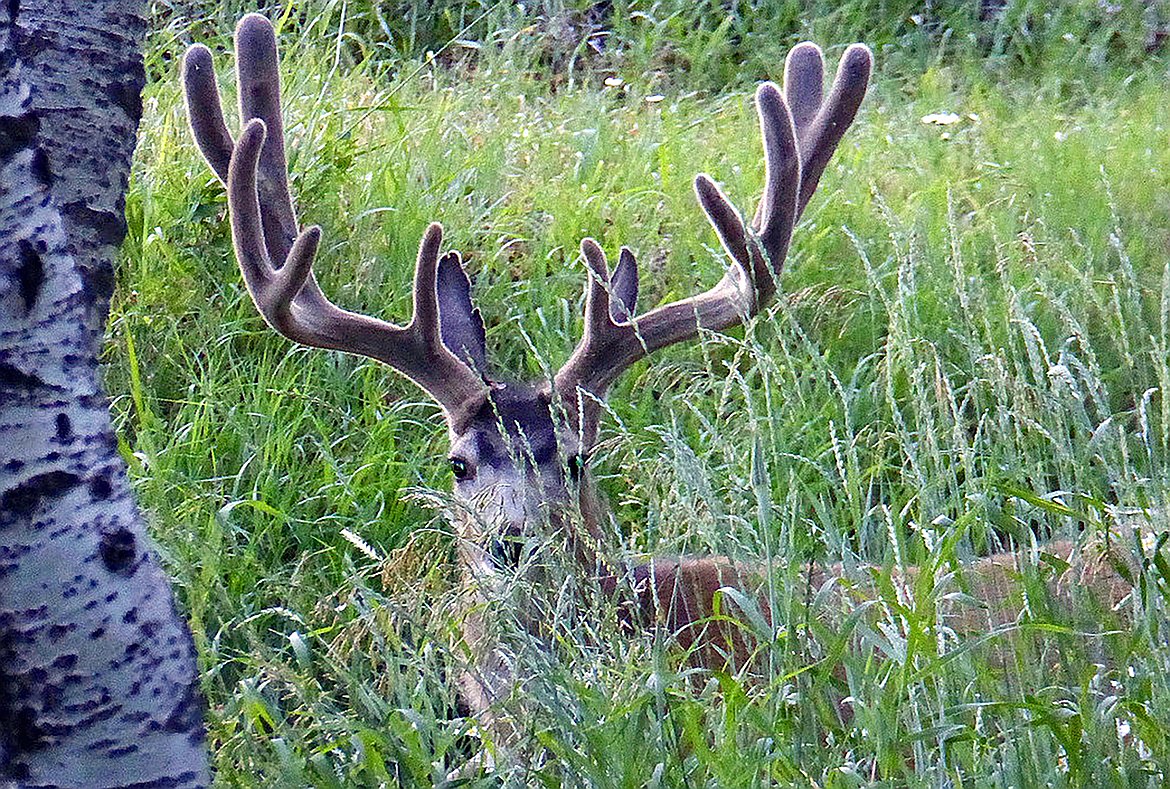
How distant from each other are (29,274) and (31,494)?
237 millimetres

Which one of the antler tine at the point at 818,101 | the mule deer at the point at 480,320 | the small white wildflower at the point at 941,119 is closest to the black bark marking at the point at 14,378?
the mule deer at the point at 480,320

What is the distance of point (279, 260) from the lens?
404cm

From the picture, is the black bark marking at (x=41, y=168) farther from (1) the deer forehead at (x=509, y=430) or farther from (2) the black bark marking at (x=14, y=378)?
(1) the deer forehead at (x=509, y=430)

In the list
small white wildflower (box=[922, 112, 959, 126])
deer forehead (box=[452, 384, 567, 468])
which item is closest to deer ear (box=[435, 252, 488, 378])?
deer forehead (box=[452, 384, 567, 468])

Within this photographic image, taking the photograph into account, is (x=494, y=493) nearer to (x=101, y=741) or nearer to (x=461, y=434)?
(x=461, y=434)

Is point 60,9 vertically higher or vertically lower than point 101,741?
higher

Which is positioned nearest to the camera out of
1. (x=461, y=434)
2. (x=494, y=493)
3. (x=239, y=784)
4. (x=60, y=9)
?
(x=60, y=9)

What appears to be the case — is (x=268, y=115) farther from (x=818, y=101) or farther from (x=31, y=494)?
(x=31, y=494)

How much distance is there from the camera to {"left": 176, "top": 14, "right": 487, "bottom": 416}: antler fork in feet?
12.2

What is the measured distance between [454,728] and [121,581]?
0.85m

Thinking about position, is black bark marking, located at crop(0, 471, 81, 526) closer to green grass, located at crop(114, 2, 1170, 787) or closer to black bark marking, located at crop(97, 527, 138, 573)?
black bark marking, located at crop(97, 527, 138, 573)

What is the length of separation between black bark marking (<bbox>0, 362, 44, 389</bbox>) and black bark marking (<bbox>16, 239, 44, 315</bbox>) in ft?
0.21

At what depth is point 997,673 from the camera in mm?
2250

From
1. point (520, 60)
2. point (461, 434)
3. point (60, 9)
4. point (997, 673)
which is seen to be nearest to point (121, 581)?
point (60, 9)
